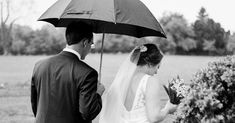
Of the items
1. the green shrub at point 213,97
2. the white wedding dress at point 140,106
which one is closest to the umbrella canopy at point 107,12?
the white wedding dress at point 140,106

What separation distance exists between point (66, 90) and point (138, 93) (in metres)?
0.85

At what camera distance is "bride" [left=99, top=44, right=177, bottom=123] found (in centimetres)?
379

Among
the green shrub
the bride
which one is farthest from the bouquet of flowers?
the green shrub

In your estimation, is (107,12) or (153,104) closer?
(153,104)

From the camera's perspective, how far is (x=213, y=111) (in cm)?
310

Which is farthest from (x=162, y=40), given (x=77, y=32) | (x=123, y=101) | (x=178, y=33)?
(x=77, y=32)

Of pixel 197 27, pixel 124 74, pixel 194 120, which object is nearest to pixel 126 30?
pixel 124 74

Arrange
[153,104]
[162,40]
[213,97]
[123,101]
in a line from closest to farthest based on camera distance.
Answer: [213,97]
[153,104]
[123,101]
[162,40]

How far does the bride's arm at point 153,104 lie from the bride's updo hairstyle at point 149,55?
0.76ft

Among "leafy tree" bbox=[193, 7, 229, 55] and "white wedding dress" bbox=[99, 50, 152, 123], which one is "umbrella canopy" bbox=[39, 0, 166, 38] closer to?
"white wedding dress" bbox=[99, 50, 152, 123]

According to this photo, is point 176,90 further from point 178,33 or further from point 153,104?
point 178,33

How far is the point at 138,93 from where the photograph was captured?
3.94 m

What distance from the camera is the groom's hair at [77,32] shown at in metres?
3.37

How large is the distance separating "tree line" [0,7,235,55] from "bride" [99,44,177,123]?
54.0 meters
